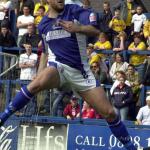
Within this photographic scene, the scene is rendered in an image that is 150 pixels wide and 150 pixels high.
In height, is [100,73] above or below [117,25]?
below

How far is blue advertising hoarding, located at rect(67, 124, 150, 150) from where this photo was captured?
1228 cm

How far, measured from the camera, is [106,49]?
15.1 metres

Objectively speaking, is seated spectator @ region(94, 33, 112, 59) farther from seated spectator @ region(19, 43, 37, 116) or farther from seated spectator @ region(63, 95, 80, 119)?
seated spectator @ region(63, 95, 80, 119)

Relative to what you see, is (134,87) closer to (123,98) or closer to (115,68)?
(123,98)

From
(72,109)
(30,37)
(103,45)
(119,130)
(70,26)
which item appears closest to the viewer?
(70,26)

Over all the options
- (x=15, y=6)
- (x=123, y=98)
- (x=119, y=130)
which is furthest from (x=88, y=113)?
(x=15, y=6)

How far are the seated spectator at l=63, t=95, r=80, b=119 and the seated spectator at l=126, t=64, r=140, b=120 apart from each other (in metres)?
0.98

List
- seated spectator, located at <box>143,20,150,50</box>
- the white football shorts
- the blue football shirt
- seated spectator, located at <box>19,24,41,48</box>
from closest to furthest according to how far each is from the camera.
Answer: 1. the blue football shirt
2. the white football shorts
3. seated spectator, located at <box>143,20,150,50</box>
4. seated spectator, located at <box>19,24,41,48</box>

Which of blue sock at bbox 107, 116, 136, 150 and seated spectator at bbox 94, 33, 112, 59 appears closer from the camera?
blue sock at bbox 107, 116, 136, 150

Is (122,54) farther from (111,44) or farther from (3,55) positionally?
(3,55)

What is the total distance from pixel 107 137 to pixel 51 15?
4457mm

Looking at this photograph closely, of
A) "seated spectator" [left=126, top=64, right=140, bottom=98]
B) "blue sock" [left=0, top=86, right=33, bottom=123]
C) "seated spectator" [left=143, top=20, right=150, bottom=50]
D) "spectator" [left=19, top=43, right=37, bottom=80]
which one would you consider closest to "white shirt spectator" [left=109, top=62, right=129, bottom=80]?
"seated spectator" [left=126, top=64, right=140, bottom=98]

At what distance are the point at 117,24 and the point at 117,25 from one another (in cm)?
2

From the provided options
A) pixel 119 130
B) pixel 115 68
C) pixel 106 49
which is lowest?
pixel 119 130
